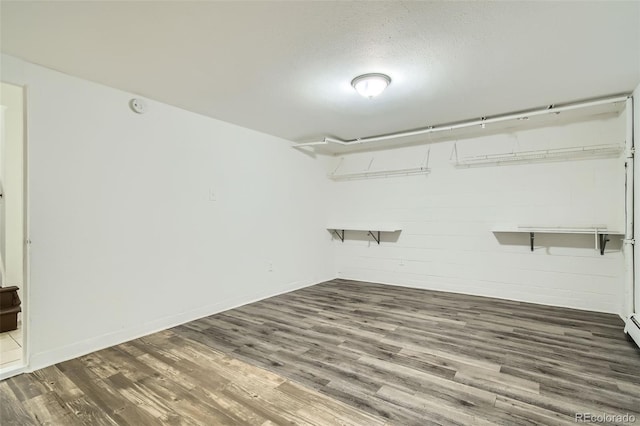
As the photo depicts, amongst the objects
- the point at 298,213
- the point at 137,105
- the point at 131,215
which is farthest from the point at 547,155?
the point at 131,215

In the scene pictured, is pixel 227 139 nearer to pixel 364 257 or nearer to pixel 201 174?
pixel 201 174

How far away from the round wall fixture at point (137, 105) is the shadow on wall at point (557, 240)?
4.58 meters

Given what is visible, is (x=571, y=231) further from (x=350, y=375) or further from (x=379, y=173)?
(x=350, y=375)

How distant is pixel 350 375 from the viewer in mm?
2146

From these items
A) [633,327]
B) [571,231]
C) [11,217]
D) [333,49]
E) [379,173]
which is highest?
[333,49]

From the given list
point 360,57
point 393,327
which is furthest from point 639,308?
point 360,57

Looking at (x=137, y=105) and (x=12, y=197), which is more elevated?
(x=137, y=105)

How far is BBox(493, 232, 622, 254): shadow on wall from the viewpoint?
346 cm

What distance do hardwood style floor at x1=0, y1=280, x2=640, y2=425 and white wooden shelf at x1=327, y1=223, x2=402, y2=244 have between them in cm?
176

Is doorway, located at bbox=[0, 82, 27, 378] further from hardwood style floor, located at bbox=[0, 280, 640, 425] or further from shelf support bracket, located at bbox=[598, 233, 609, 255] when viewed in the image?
shelf support bracket, located at bbox=[598, 233, 609, 255]

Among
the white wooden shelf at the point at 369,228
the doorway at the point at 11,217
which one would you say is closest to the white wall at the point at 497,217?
the white wooden shelf at the point at 369,228

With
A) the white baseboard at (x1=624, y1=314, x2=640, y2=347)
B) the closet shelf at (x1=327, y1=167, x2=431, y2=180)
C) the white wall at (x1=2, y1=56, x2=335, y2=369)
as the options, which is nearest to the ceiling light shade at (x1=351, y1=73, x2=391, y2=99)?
the white wall at (x1=2, y1=56, x2=335, y2=369)

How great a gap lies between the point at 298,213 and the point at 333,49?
Answer: 3.03 m

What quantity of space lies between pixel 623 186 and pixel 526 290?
5.25ft
